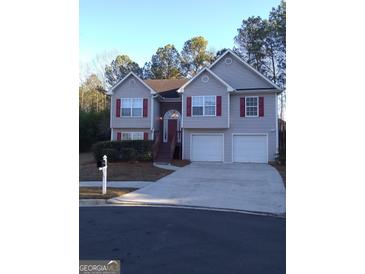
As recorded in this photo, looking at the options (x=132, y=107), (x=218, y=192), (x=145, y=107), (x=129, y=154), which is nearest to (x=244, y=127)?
(x=145, y=107)

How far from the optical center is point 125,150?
55.2 ft

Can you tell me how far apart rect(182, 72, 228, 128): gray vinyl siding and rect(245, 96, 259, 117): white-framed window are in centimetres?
147

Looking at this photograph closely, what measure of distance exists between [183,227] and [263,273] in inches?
82.0

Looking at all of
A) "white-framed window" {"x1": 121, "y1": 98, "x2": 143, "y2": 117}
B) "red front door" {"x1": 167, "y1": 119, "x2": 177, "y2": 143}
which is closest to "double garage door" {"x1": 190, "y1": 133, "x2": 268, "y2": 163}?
"red front door" {"x1": 167, "y1": 119, "x2": 177, "y2": 143}

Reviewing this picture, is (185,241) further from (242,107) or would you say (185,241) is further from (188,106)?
(242,107)

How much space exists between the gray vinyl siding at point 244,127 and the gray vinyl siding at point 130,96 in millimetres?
2985

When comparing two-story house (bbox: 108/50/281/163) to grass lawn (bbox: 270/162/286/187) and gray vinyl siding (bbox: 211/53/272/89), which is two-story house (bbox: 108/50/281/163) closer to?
gray vinyl siding (bbox: 211/53/272/89)

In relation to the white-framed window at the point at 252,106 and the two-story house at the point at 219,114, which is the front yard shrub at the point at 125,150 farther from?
the white-framed window at the point at 252,106

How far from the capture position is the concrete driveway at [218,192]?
7352 mm

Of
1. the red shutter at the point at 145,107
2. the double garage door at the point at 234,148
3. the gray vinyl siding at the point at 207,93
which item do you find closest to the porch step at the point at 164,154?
the double garage door at the point at 234,148

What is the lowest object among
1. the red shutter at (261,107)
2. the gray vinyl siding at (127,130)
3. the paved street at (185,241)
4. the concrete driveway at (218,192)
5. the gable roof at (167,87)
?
the concrete driveway at (218,192)

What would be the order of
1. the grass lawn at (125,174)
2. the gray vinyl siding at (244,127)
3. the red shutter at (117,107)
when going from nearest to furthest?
the grass lawn at (125,174) → the gray vinyl siding at (244,127) → the red shutter at (117,107)
